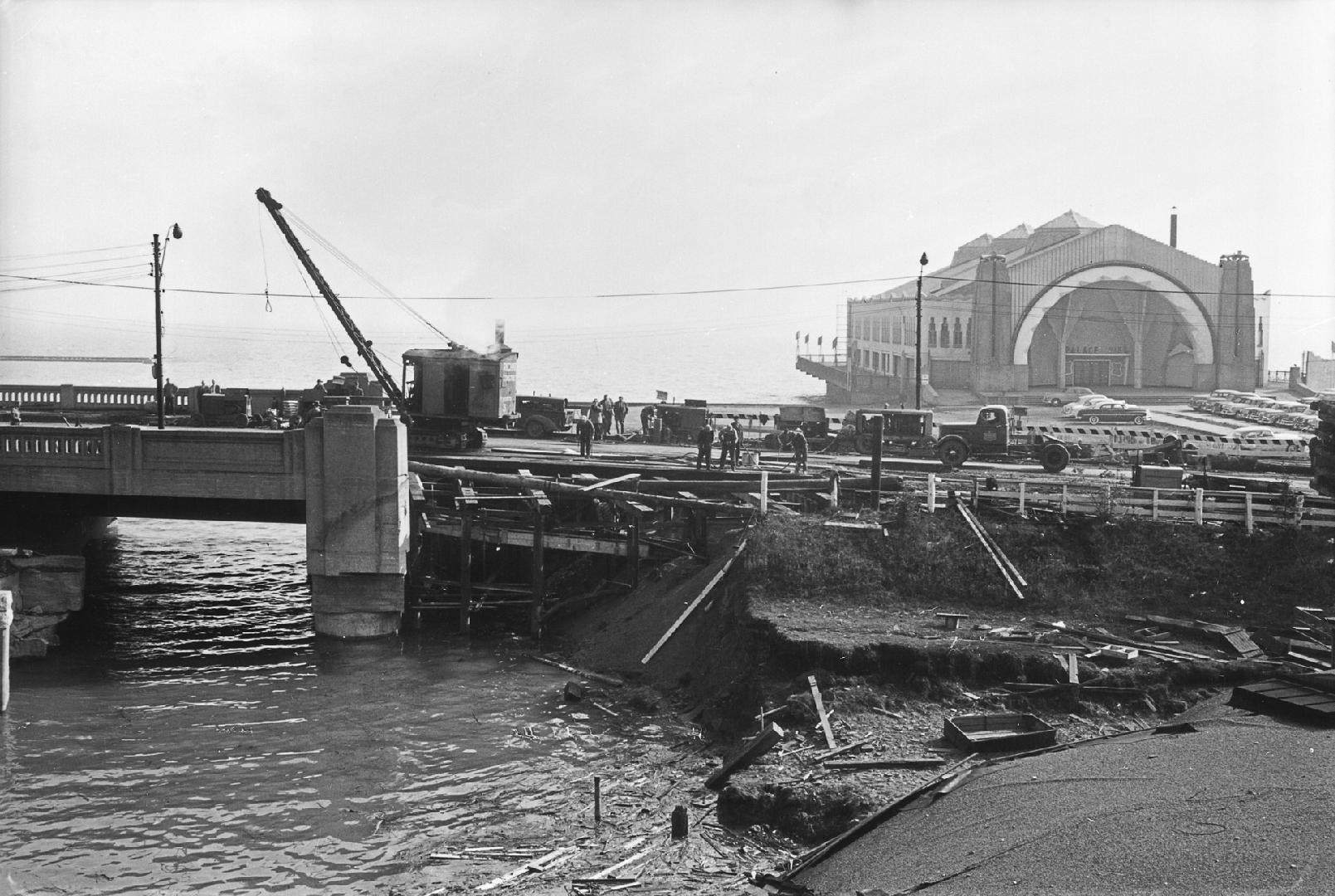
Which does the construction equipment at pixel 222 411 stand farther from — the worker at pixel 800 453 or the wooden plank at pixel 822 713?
the wooden plank at pixel 822 713

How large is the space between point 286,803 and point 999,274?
6073cm

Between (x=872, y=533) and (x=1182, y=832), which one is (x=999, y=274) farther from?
(x=1182, y=832)

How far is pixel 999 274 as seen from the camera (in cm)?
7219

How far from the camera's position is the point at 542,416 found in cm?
4922

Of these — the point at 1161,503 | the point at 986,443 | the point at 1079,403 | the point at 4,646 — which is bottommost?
the point at 4,646

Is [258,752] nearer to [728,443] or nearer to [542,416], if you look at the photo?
[728,443]

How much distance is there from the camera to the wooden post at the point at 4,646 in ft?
77.8

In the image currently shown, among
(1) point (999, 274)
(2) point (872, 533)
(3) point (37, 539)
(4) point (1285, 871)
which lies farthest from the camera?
(1) point (999, 274)

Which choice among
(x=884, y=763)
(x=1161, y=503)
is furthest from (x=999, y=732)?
(x=1161, y=503)

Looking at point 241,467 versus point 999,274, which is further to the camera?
point 999,274

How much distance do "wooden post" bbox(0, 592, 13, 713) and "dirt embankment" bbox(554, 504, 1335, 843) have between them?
11383 millimetres

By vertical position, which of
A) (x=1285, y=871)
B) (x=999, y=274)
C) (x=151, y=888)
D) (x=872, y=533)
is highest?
(x=999, y=274)

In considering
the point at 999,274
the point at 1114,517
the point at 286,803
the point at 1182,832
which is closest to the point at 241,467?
the point at 286,803

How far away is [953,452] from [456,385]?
58.6 feet
